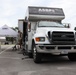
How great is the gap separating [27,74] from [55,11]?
5.83m

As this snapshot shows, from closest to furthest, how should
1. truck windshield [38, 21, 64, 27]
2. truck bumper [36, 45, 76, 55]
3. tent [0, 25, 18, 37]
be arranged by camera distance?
truck bumper [36, 45, 76, 55] < truck windshield [38, 21, 64, 27] < tent [0, 25, 18, 37]

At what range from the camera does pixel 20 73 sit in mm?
7352

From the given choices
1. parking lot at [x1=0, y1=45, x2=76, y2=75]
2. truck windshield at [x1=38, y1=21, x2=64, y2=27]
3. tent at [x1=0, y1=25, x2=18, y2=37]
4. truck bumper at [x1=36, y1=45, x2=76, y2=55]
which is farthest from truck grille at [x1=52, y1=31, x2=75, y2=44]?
tent at [x1=0, y1=25, x2=18, y2=37]

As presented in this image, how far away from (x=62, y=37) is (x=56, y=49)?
633 millimetres

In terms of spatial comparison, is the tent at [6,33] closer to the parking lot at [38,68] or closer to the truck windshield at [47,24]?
the truck windshield at [47,24]

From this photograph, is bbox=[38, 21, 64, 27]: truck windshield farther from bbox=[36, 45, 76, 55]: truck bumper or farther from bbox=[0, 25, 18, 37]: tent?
bbox=[0, 25, 18, 37]: tent

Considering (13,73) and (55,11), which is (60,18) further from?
(13,73)

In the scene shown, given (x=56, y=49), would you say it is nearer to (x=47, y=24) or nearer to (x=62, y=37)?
(x=62, y=37)

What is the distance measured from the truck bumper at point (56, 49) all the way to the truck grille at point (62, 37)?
23 cm

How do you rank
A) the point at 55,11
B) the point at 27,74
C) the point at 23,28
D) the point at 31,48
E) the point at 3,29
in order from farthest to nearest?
the point at 3,29, the point at 23,28, the point at 55,11, the point at 31,48, the point at 27,74

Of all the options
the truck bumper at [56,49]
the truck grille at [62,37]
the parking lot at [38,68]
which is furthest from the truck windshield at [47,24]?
the parking lot at [38,68]

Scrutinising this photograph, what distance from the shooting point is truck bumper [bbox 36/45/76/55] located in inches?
357

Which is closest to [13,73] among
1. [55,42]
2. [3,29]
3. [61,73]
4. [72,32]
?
[61,73]

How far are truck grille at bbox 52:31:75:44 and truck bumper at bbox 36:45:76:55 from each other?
230mm
